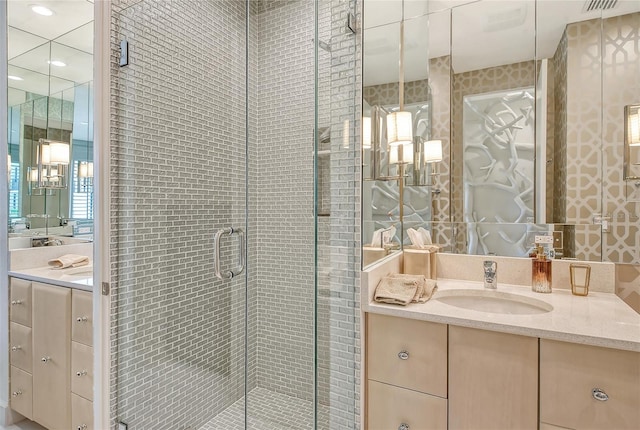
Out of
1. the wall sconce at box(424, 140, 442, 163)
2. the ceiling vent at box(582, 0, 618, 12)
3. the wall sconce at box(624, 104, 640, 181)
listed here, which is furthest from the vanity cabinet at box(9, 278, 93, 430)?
the ceiling vent at box(582, 0, 618, 12)

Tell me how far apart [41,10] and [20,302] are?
1.87 m

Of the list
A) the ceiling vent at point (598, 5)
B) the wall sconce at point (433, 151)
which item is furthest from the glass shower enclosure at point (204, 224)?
the ceiling vent at point (598, 5)

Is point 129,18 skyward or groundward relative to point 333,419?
skyward

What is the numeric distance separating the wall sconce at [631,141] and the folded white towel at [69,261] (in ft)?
10.2

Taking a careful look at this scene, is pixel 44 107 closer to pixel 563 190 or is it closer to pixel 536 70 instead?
pixel 536 70

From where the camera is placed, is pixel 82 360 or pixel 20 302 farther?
pixel 20 302

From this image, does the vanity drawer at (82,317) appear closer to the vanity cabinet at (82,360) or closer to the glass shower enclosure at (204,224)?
the vanity cabinet at (82,360)

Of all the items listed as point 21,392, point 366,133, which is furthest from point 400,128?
point 21,392

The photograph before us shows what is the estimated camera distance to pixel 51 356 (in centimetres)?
187

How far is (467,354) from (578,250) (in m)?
0.88

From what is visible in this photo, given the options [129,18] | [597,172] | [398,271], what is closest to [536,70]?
[597,172]

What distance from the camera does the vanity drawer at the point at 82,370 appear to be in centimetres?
170

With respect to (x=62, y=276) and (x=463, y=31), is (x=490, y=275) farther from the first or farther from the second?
(x=62, y=276)

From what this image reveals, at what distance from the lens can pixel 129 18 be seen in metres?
1.67
